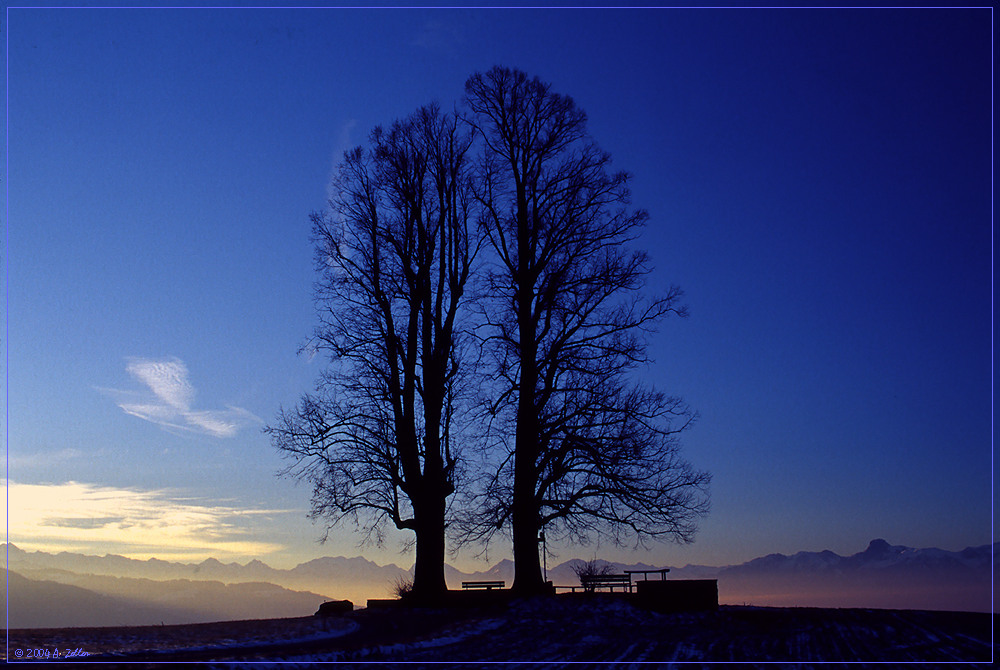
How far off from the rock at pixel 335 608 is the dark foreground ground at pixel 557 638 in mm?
851

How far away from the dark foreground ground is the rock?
851 mm

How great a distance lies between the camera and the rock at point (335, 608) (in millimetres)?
24531

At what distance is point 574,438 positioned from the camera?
2652cm

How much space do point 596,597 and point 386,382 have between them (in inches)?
390

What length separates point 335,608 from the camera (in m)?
25.0

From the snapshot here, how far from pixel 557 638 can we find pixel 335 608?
9.26 m

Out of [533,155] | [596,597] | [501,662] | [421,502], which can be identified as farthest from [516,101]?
[501,662]

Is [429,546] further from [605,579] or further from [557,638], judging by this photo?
[557,638]

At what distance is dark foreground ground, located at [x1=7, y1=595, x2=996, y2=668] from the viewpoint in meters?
14.1

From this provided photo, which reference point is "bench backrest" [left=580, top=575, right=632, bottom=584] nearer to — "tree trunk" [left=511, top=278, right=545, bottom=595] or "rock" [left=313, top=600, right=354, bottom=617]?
"tree trunk" [left=511, top=278, right=545, bottom=595]

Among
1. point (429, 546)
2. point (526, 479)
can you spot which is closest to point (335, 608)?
point (429, 546)

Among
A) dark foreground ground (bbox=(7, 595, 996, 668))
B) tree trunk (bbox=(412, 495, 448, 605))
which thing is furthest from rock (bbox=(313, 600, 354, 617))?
tree trunk (bbox=(412, 495, 448, 605))

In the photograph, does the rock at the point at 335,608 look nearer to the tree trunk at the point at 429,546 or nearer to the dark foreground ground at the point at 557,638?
the dark foreground ground at the point at 557,638

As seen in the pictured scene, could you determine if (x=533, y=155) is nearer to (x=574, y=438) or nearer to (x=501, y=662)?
(x=574, y=438)
